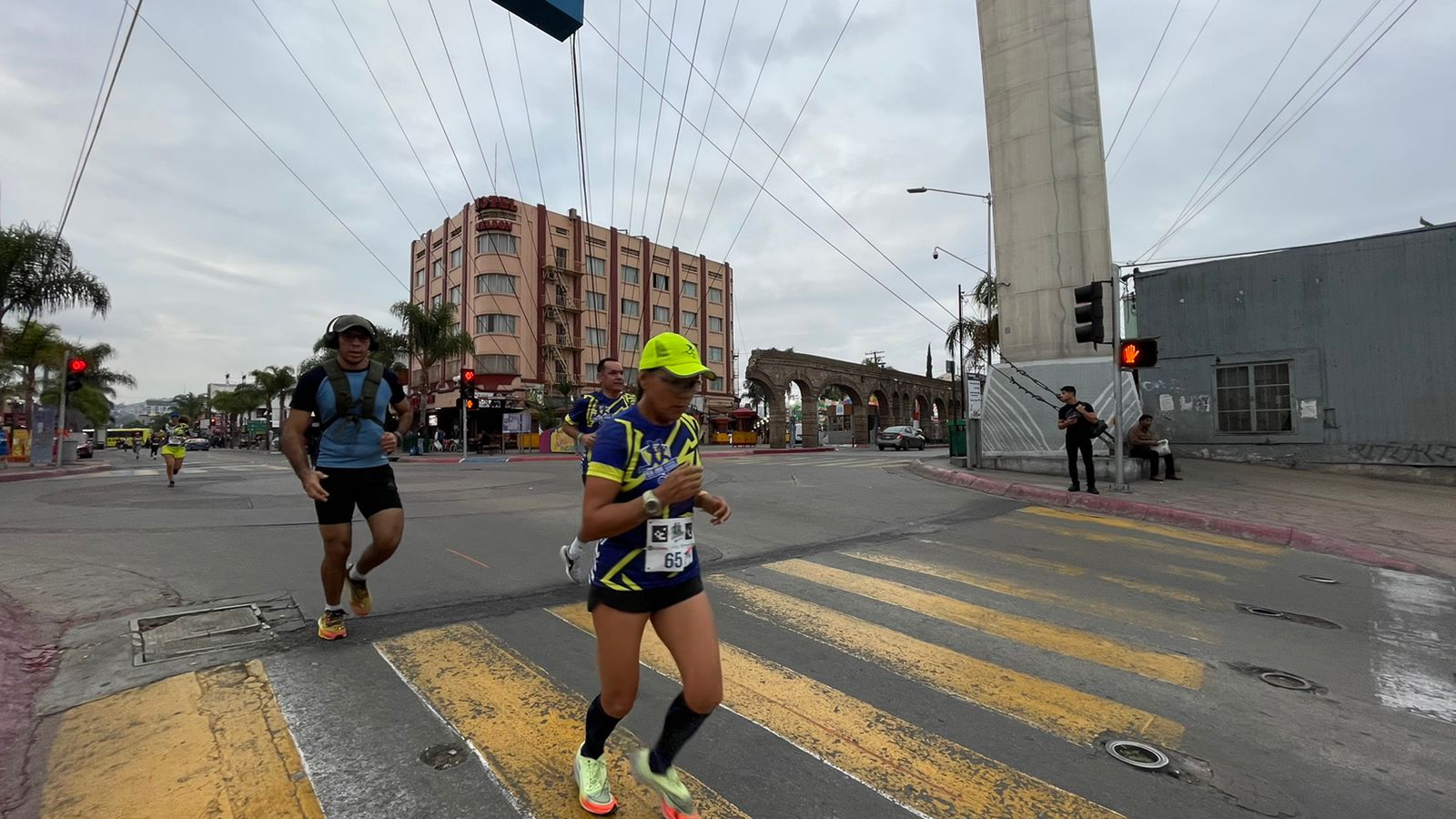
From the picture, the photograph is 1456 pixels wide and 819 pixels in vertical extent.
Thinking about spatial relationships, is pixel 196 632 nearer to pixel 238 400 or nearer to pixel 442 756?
pixel 442 756

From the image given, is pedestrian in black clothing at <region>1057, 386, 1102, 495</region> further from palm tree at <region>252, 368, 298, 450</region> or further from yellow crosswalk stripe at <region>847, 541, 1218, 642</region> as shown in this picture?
palm tree at <region>252, 368, 298, 450</region>

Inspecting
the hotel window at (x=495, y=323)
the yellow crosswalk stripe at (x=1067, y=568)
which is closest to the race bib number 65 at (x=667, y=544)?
the yellow crosswalk stripe at (x=1067, y=568)

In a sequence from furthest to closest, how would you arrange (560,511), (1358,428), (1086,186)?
(1358,428) → (1086,186) → (560,511)

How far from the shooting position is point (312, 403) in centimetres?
386

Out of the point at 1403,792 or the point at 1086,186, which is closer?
the point at 1403,792

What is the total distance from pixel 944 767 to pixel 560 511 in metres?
7.49

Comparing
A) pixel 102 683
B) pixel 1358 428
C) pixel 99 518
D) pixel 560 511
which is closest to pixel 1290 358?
pixel 1358 428

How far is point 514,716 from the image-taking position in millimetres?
2939

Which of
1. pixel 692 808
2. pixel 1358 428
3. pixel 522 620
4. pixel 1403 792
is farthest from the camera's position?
pixel 1358 428

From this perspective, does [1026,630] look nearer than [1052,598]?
Yes

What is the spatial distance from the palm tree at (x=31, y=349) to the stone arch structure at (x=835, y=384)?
113 feet

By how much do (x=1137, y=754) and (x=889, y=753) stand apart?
1.05 m

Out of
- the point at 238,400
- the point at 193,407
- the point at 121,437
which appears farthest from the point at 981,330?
the point at 193,407

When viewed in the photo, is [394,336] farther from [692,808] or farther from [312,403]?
[692,808]
